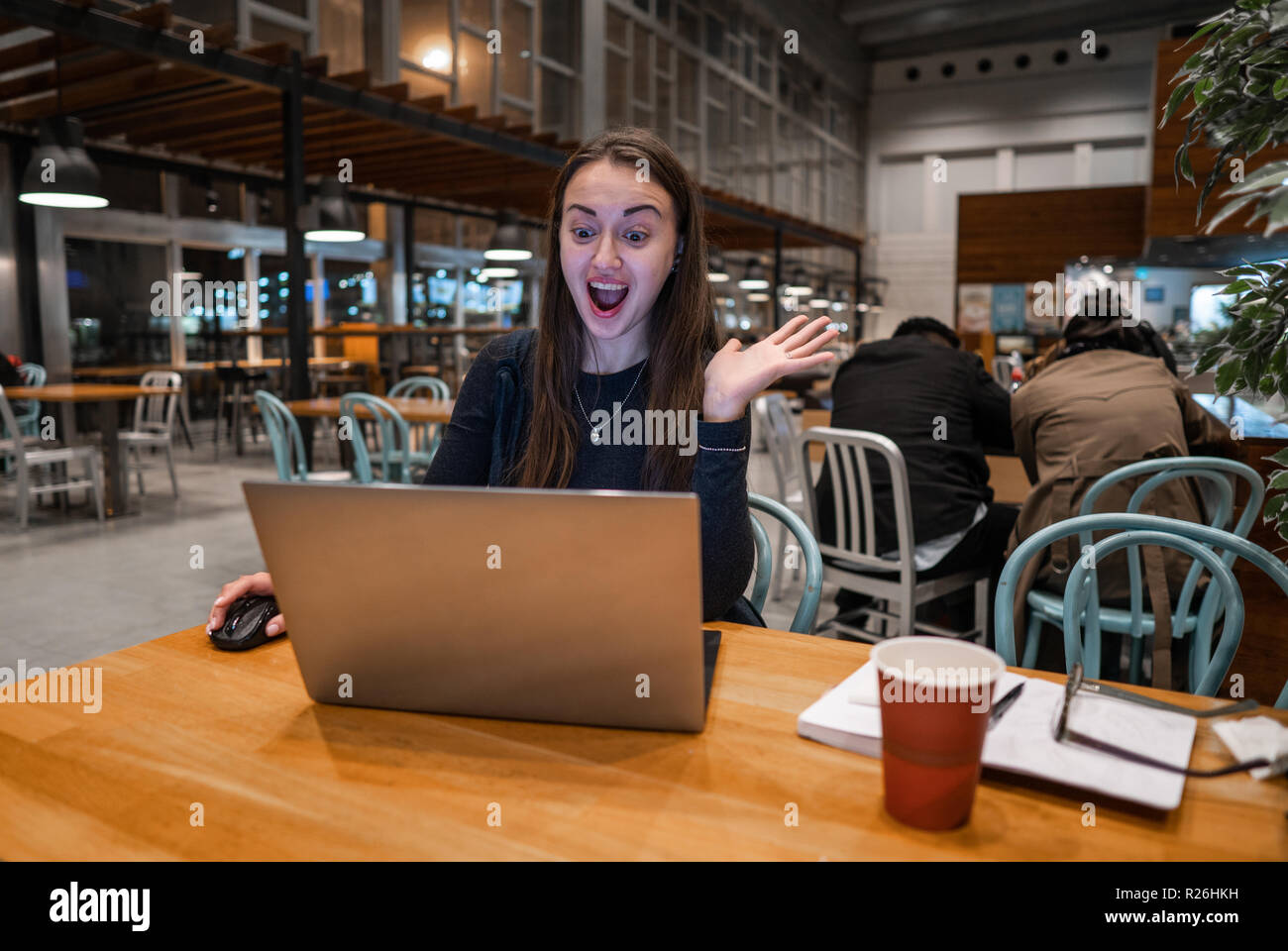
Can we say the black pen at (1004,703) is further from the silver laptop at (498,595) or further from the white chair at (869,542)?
the white chair at (869,542)

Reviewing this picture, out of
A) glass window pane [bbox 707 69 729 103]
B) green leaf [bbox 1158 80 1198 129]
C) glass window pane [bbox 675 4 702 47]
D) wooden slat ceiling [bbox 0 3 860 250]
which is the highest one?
glass window pane [bbox 675 4 702 47]

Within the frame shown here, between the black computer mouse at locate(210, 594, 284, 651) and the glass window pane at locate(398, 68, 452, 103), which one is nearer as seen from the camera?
the black computer mouse at locate(210, 594, 284, 651)

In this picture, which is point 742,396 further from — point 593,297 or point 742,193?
point 742,193

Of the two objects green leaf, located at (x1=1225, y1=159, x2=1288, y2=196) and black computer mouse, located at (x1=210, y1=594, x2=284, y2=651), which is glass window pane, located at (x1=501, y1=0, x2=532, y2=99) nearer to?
black computer mouse, located at (x1=210, y1=594, x2=284, y2=651)

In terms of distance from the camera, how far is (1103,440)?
7.29 feet

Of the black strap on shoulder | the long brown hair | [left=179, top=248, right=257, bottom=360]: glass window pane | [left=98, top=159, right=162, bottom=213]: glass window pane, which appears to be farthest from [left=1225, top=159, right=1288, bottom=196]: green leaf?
[left=179, top=248, right=257, bottom=360]: glass window pane

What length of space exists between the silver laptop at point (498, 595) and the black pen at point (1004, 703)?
0.89 ft

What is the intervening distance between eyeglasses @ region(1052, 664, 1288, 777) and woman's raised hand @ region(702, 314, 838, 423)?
0.43 m

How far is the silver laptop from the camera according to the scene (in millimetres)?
710

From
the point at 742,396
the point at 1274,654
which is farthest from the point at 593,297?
the point at 1274,654

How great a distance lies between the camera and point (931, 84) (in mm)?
18094

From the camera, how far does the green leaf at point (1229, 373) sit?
0.97 meters

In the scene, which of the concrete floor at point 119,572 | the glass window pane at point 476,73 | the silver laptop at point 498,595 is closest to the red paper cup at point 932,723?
the silver laptop at point 498,595
